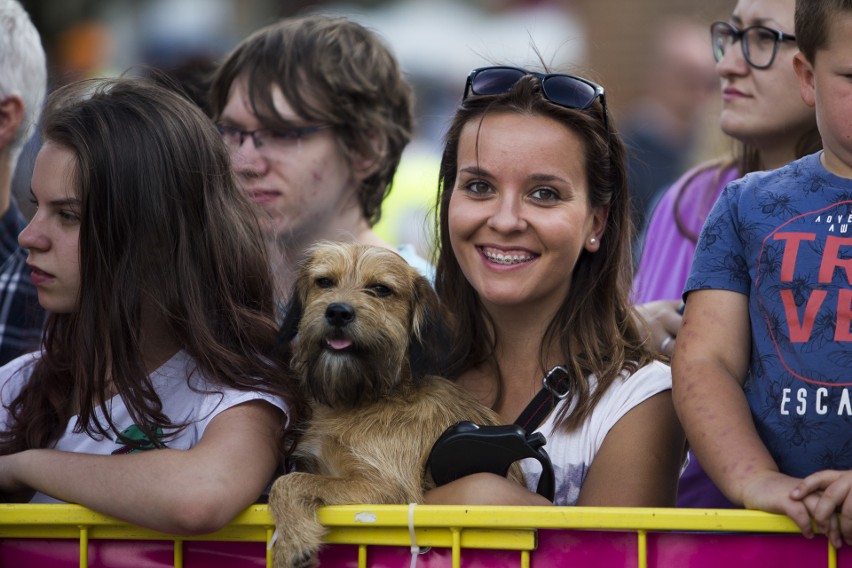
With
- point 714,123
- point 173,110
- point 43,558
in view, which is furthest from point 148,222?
point 714,123

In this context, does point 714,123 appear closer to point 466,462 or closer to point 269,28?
point 269,28

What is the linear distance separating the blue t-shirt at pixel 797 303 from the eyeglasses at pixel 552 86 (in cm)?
77

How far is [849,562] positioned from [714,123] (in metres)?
4.10

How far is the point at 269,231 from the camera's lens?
4.49 m

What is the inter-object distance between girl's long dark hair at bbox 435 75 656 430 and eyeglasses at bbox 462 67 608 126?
1.0 inches

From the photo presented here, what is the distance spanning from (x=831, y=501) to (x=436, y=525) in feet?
2.97

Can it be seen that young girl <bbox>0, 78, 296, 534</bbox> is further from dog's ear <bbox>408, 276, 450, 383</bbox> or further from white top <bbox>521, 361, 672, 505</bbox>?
white top <bbox>521, 361, 672, 505</bbox>

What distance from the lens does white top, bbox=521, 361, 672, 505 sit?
11.8ft

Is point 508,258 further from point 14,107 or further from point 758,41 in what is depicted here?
point 14,107

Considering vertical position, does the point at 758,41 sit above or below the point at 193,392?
above

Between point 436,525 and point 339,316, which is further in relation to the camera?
point 339,316

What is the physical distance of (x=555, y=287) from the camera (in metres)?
3.91

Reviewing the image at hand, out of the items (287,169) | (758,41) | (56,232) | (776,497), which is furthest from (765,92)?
(56,232)

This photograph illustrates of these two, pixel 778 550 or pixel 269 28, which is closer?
pixel 778 550
